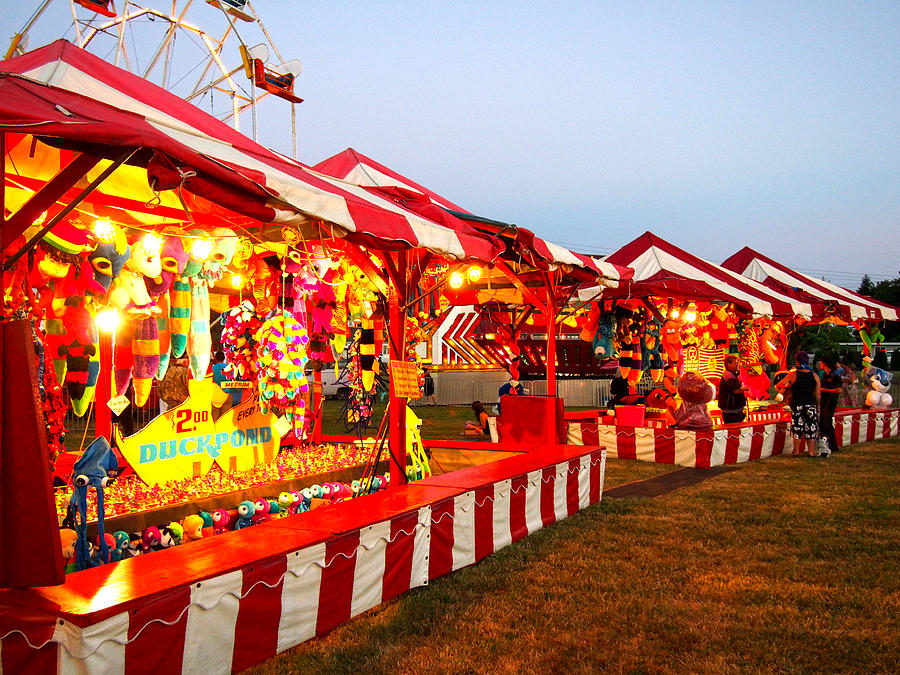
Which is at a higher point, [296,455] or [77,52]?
[77,52]

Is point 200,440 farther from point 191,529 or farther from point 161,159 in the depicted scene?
point 161,159

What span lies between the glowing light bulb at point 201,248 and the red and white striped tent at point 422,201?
1.37 m

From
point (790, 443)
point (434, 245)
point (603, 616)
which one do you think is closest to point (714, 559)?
point (603, 616)

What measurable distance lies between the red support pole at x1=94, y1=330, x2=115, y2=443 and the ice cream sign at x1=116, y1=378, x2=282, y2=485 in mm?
371

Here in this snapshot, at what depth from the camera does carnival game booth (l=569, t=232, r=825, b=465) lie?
1024cm

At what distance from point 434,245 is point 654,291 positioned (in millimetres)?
5818

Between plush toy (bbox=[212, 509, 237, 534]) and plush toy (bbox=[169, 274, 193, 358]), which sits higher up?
plush toy (bbox=[169, 274, 193, 358])

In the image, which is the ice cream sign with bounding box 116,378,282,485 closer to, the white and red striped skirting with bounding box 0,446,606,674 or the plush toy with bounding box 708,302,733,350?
the white and red striped skirting with bounding box 0,446,606,674

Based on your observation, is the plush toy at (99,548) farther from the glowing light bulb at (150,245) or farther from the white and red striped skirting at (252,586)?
the glowing light bulb at (150,245)

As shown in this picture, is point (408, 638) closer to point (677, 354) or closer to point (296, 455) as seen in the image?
point (296, 455)

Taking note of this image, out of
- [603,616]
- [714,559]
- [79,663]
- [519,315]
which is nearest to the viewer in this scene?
[79,663]

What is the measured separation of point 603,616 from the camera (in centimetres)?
425

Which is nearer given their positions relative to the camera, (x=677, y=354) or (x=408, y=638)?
(x=408, y=638)

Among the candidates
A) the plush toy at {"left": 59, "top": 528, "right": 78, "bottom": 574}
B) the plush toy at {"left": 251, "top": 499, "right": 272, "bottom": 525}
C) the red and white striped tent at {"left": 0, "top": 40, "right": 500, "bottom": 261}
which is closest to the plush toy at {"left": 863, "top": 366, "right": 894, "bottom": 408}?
the red and white striped tent at {"left": 0, "top": 40, "right": 500, "bottom": 261}
